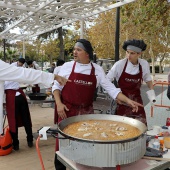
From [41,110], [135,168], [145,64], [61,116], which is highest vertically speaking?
[145,64]

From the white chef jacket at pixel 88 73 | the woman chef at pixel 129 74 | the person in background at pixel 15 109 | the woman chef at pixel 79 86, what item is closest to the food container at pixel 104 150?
the woman chef at pixel 79 86

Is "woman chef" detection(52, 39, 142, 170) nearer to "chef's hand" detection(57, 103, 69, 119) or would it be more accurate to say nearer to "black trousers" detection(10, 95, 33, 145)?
"chef's hand" detection(57, 103, 69, 119)

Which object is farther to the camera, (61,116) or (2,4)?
(2,4)

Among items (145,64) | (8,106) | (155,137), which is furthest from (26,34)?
(155,137)

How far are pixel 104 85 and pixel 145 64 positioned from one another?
0.81 meters

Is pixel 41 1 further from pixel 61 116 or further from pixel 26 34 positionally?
pixel 26 34

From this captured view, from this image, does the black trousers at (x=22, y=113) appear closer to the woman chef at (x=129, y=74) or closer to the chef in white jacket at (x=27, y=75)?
the woman chef at (x=129, y=74)

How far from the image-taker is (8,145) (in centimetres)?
361

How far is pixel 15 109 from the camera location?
3.80 m

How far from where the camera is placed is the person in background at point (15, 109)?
362cm

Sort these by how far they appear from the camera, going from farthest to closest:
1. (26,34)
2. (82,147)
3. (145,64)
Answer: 1. (26,34)
2. (145,64)
3. (82,147)

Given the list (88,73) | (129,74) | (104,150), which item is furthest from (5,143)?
(104,150)

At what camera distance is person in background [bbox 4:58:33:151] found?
362cm

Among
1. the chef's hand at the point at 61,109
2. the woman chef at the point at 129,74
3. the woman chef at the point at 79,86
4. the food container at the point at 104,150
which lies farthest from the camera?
the woman chef at the point at 129,74
